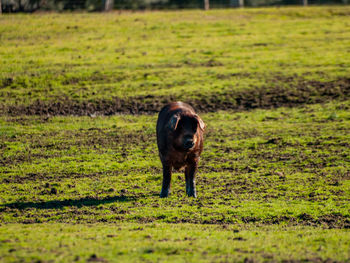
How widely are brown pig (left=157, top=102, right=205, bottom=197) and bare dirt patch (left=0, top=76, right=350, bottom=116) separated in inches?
376

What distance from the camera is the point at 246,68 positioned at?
27.5m

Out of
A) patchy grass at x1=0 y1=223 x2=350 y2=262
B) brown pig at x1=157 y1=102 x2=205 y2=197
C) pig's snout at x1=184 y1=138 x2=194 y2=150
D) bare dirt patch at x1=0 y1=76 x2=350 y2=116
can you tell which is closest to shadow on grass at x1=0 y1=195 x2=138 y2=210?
brown pig at x1=157 y1=102 x2=205 y2=197

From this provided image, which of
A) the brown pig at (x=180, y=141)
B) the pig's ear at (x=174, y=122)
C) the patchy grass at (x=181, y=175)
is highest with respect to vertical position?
the pig's ear at (x=174, y=122)

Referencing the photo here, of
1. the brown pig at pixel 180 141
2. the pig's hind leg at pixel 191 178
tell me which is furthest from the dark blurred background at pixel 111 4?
the pig's hind leg at pixel 191 178

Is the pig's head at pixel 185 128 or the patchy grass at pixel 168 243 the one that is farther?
the pig's head at pixel 185 128

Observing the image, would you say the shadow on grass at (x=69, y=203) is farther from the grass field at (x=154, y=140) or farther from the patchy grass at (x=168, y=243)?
the patchy grass at (x=168, y=243)

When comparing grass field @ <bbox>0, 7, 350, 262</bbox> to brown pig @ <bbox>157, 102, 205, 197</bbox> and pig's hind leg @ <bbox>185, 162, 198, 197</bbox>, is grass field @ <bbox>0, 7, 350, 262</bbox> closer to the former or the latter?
pig's hind leg @ <bbox>185, 162, 198, 197</bbox>

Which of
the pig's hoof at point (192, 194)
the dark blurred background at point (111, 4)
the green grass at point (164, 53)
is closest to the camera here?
the pig's hoof at point (192, 194)

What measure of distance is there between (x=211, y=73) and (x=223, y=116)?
A: 5.74 metres

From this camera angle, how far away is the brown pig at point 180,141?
466 inches

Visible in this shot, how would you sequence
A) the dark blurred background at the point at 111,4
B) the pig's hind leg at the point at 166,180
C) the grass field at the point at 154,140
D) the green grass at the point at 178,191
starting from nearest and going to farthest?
the green grass at the point at 178,191 < the grass field at the point at 154,140 < the pig's hind leg at the point at 166,180 < the dark blurred background at the point at 111,4

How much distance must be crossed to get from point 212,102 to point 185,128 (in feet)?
37.5

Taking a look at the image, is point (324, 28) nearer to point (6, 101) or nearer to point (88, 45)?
point (88, 45)

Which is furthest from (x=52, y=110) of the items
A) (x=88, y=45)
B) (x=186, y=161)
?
(x=186, y=161)
